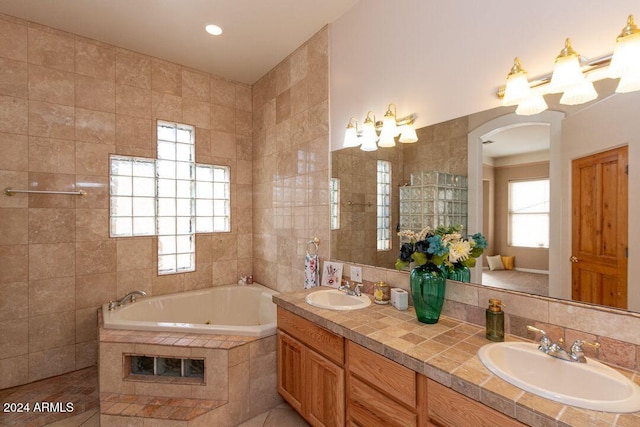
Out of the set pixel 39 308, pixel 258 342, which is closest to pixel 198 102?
pixel 39 308


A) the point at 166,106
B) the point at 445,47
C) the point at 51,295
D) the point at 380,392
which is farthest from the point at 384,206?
the point at 51,295

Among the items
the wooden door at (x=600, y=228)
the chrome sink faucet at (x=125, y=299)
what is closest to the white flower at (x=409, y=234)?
the wooden door at (x=600, y=228)

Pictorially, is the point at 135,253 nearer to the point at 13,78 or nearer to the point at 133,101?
the point at 133,101

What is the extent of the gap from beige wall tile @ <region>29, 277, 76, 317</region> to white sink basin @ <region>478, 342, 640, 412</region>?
3106 millimetres

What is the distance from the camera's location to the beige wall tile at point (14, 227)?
91.4 inches

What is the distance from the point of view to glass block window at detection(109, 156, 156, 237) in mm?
2766

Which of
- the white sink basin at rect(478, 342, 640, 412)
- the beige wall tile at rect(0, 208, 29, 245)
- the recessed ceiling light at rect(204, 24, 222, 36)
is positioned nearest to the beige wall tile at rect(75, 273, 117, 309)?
the beige wall tile at rect(0, 208, 29, 245)

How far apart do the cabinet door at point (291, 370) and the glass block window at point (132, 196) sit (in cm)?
184

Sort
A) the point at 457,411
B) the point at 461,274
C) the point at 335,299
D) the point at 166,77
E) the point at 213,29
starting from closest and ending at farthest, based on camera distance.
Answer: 1. the point at 457,411
2. the point at 461,274
3. the point at 335,299
4. the point at 213,29
5. the point at 166,77

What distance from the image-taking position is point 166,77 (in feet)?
9.80

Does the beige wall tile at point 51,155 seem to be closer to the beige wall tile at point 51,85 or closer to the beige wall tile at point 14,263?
the beige wall tile at point 51,85

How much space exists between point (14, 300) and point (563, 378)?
3.56 m

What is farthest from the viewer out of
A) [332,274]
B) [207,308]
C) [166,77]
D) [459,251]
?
[207,308]

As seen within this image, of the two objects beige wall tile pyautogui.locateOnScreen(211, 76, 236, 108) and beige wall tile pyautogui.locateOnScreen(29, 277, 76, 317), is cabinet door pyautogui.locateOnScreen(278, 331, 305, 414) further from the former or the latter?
beige wall tile pyautogui.locateOnScreen(211, 76, 236, 108)
